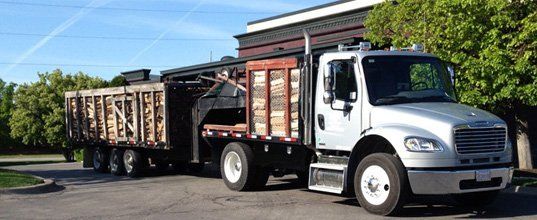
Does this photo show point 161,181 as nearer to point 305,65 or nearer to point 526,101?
point 305,65

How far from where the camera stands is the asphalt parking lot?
32.7 ft

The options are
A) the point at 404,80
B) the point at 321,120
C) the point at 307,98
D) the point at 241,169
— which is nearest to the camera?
the point at 404,80

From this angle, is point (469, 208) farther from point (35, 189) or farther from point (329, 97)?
point (35, 189)

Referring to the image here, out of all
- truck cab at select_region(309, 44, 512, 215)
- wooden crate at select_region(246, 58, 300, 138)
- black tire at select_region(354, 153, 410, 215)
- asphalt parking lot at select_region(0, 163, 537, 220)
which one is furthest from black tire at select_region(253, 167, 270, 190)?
black tire at select_region(354, 153, 410, 215)

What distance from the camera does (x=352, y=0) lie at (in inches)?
1118

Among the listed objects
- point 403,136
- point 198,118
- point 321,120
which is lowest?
point 403,136

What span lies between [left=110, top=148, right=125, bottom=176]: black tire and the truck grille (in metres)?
11.5

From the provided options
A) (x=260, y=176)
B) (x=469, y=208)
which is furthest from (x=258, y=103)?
(x=469, y=208)

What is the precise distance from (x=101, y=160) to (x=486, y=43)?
38.6ft

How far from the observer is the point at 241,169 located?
42.5 feet

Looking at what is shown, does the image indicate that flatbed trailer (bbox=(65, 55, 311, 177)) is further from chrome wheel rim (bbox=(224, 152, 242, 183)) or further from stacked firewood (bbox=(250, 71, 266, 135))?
chrome wheel rim (bbox=(224, 152, 242, 183))

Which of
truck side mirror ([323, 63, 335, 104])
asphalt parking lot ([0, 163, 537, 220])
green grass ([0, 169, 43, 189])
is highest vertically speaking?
truck side mirror ([323, 63, 335, 104])

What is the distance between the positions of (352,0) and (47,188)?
17963mm

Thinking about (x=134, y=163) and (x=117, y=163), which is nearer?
(x=134, y=163)
